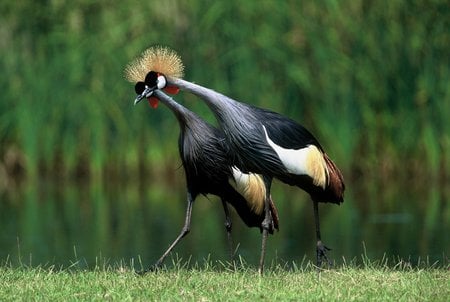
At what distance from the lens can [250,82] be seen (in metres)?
14.8

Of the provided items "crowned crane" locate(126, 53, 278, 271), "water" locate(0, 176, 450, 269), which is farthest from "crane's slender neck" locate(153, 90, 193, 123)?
"water" locate(0, 176, 450, 269)

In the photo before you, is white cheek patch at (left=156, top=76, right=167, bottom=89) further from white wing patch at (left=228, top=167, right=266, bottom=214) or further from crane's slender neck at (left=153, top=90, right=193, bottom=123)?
white wing patch at (left=228, top=167, right=266, bottom=214)

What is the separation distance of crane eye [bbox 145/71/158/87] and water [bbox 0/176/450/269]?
5.53ft

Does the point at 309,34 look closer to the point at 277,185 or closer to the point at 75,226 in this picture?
the point at 277,185

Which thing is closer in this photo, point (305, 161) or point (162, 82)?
point (305, 161)

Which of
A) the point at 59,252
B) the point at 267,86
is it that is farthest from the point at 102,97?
the point at 59,252

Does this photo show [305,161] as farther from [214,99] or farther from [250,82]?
[250,82]

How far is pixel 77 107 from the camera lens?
602 inches

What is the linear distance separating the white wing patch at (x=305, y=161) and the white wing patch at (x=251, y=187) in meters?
0.66

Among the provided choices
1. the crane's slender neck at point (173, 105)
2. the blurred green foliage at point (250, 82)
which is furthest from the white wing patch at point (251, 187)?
the blurred green foliage at point (250, 82)

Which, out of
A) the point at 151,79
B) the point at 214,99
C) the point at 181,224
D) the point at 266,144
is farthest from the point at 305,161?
the point at 181,224

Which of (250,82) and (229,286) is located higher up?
(250,82)

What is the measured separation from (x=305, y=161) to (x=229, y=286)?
4.41 feet

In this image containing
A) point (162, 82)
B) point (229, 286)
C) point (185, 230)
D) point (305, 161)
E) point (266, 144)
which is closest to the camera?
point (229, 286)
